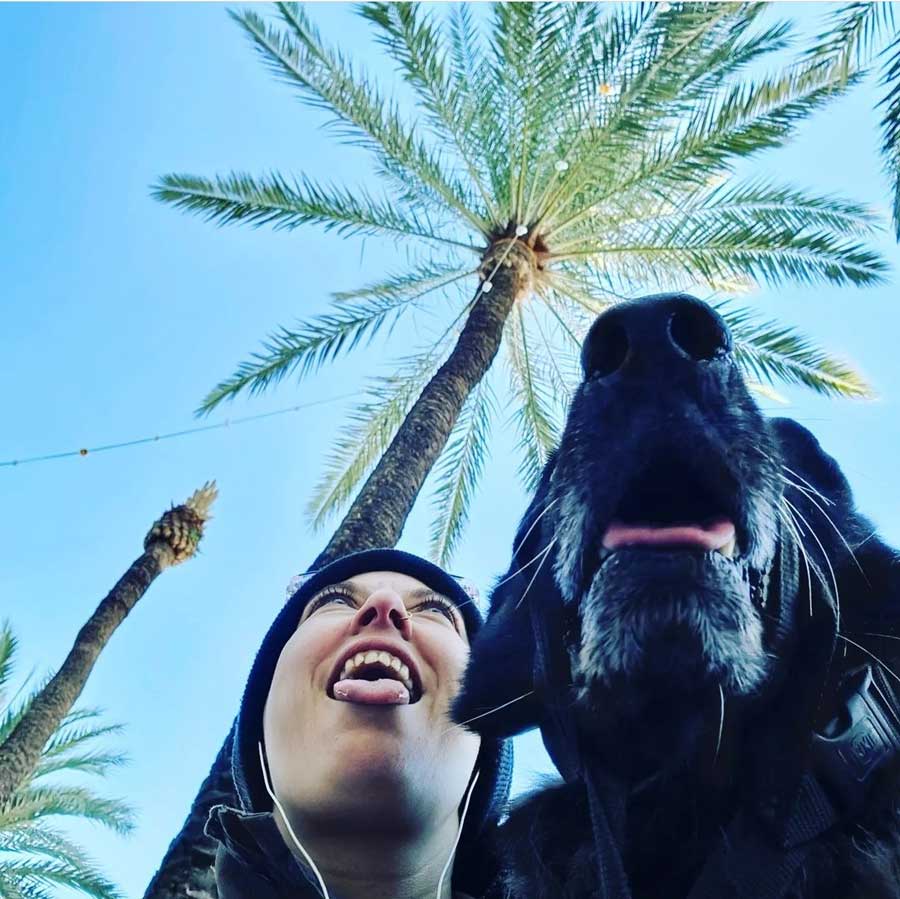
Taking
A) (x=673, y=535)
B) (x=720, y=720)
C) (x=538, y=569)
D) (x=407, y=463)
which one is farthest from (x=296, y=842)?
(x=407, y=463)

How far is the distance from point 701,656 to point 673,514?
0.25 m

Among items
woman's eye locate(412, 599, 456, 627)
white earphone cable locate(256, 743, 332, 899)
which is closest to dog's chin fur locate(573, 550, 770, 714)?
white earphone cable locate(256, 743, 332, 899)

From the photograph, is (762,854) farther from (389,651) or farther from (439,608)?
(439,608)

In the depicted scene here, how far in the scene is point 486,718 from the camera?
78.0 inches

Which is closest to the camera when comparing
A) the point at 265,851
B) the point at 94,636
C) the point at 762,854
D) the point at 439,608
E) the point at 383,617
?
the point at 762,854

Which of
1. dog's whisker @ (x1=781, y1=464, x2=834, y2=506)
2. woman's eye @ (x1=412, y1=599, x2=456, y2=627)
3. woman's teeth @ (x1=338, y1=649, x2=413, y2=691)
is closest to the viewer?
dog's whisker @ (x1=781, y1=464, x2=834, y2=506)

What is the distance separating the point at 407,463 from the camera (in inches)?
261

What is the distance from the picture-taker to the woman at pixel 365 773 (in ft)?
7.61

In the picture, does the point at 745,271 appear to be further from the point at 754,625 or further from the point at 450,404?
the point at 754,625

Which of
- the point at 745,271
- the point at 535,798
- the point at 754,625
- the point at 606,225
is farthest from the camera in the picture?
the point at 606,225

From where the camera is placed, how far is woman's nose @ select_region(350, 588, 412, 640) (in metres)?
2.68

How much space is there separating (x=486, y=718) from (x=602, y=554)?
1.97ft

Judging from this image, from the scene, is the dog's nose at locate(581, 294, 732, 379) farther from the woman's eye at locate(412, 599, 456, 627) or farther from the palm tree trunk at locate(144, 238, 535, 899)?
the palm tree trunk at locate(144, 238, 535, 899)

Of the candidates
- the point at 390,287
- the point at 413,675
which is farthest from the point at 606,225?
the point at 413,675
